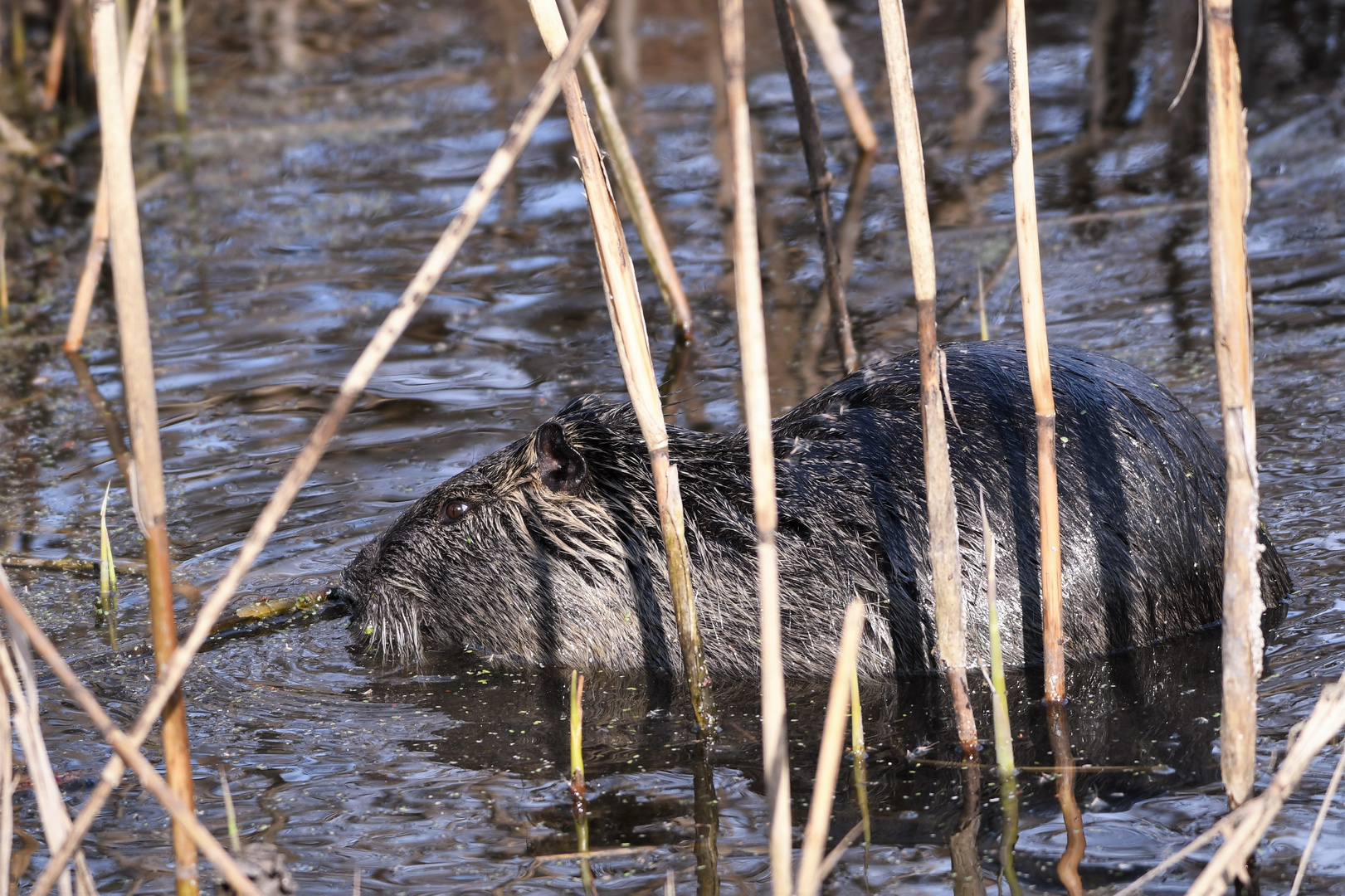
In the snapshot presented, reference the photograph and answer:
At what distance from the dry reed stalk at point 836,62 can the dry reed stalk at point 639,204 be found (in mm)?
1004

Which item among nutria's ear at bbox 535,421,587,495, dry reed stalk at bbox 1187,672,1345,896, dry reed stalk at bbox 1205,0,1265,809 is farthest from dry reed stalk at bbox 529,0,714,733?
dry reed stalk at bbox 1187,672,1345,896

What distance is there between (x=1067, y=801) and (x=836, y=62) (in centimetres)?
A: 449

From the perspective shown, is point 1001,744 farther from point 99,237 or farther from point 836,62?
point 836,62

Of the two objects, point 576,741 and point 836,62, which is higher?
point 836,62

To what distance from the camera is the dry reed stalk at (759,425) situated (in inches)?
82.4

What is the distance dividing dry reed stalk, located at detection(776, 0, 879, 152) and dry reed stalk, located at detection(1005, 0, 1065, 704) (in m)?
3.11

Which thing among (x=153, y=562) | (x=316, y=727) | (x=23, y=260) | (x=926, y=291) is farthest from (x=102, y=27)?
(x=23, y=260)

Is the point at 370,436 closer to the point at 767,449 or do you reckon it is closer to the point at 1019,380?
the point at 1019,380

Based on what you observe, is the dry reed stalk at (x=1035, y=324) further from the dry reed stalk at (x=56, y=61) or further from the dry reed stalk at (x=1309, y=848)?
the dry reed stalk at (x=56, y=61)

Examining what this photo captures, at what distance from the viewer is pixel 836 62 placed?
659 centimetres

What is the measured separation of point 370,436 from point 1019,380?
249 centimetres

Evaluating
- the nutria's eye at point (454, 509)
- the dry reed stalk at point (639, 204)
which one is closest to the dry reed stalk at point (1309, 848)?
the nutria's eye at point (454, 509)

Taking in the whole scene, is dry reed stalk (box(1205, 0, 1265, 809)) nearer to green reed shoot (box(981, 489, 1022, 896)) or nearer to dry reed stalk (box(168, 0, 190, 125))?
green reed shoot (box(981, 489, 1022, 896))

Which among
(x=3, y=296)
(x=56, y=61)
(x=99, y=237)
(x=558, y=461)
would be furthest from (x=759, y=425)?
(x=56, y=61)
